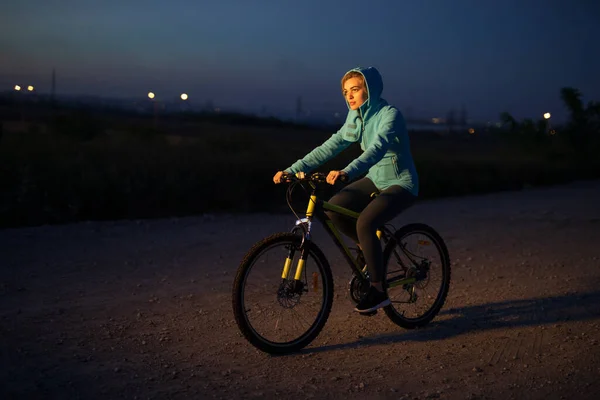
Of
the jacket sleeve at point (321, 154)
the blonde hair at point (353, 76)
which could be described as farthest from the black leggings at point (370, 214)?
the blonde hair at point (353, 76)

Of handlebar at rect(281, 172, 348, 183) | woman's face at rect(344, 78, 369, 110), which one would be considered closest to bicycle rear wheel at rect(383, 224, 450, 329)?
handlebar at rect(281, 172, 348, 183)

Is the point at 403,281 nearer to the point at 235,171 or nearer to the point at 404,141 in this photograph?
the point at 404,141

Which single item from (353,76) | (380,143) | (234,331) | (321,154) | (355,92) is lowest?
(234,331)

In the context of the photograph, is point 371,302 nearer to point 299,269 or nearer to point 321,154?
point 299,269

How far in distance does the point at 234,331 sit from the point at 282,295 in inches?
30.2

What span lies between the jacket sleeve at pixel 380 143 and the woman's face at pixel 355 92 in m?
0.24

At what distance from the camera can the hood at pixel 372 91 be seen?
17.9ft

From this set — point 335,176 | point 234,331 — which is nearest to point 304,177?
point 335,176

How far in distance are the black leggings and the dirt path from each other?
712mm

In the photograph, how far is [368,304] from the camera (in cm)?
552

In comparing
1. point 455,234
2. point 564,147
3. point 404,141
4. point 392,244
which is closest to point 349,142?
point 404,141

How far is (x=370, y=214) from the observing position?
538cm

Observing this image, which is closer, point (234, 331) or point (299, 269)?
point (299, 269)

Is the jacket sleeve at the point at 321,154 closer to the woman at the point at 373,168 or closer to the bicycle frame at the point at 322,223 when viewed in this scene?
the woman at the point at 373,168
